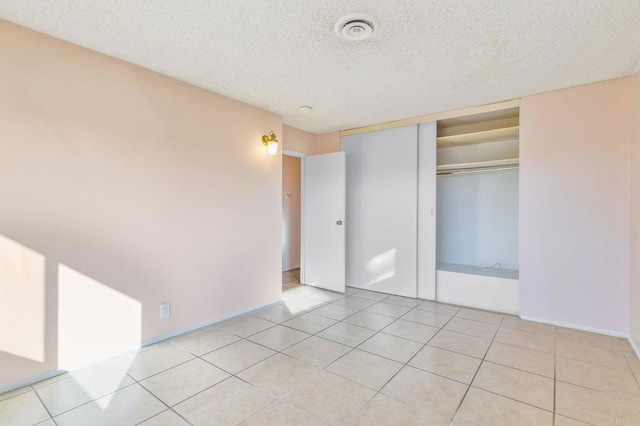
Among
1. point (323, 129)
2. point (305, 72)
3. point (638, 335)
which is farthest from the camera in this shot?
point (323, 129)

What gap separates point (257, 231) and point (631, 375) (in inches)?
134

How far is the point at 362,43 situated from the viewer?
7.27 ft

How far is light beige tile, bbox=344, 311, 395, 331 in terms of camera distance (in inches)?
122

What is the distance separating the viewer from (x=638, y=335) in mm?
2455

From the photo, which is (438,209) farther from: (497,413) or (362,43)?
(497,413)

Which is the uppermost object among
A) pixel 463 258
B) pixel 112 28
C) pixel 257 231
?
pixel 112 28

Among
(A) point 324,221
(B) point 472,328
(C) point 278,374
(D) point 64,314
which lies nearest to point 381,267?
(A) point 324,221

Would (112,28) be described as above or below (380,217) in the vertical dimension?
above

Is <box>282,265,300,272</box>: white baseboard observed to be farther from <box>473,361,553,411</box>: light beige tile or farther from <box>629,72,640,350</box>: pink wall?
<box>629,72,640,350</box>: pink wall

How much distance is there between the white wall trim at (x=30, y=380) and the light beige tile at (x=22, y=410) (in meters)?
0.10

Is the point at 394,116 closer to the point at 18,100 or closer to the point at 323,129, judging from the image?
the point at 323,129

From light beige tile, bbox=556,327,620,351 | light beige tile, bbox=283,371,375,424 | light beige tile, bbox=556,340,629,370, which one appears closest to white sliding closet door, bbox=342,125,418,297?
light beige tile, bbox=556,327,620,351

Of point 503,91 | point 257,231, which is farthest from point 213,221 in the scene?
point 503,91

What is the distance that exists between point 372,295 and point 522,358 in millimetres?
1968
